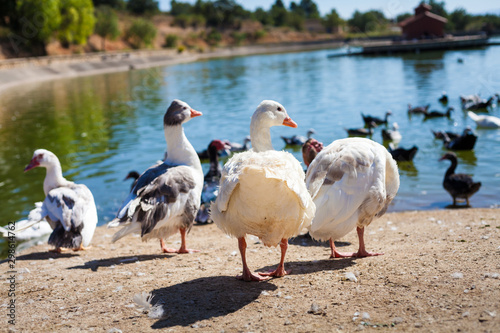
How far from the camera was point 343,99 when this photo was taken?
28375mm

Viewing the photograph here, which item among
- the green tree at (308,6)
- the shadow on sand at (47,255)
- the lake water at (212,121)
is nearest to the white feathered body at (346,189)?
the shadow on sand at (47,255)

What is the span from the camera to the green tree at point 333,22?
149 metres

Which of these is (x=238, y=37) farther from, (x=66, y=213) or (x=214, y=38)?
(x=66, y=213)

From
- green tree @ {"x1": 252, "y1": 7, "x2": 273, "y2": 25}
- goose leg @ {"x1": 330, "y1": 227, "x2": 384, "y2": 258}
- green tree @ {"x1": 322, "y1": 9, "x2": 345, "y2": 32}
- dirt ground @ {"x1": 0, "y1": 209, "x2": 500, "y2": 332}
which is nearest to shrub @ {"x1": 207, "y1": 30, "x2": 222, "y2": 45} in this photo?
green tree @ {"x1": 252, "y1": 7, "x2": 273, "y2": 25}

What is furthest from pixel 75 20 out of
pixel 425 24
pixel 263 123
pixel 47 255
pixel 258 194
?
pixel 258 194

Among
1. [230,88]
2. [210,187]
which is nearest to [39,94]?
[230,88]

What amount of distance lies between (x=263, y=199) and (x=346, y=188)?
51.5 inches

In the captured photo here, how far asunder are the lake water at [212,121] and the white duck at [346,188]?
193 inches

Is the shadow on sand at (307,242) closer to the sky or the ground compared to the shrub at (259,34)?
closer to the ground

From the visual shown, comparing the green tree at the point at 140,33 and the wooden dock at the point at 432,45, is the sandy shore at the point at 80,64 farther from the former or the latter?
the wooden dock at the point at 432,45

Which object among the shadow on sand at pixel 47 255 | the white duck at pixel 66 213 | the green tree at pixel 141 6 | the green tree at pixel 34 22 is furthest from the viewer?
the green tree at pixel 141 6

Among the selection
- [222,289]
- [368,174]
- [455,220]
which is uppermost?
[368,174]

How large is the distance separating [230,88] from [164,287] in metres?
35.1

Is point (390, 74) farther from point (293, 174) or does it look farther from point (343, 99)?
point (293, 174)
